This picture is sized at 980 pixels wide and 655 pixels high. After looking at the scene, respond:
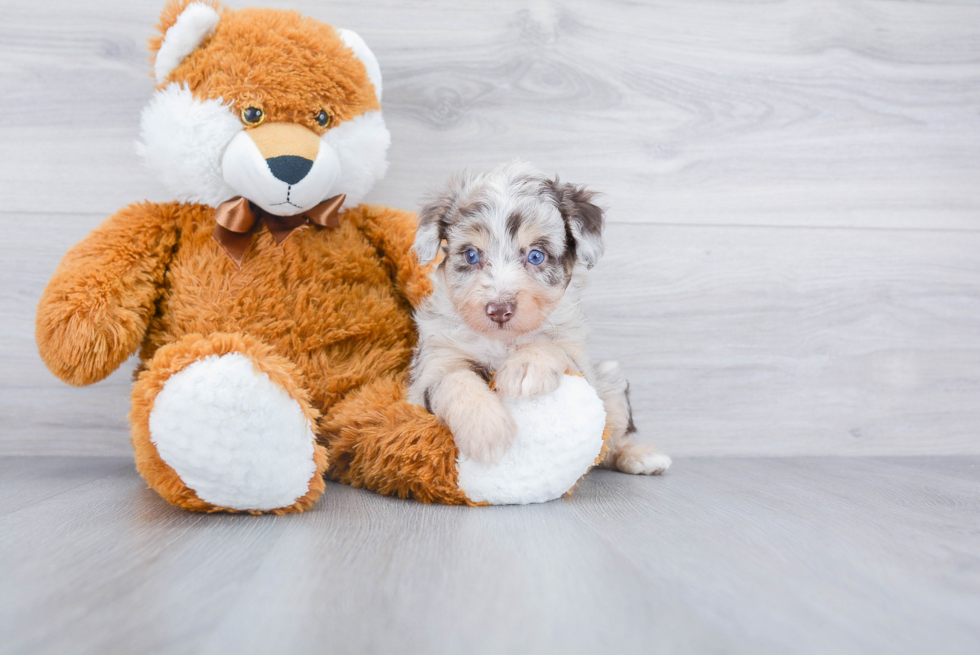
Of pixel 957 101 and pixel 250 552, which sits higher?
pixel 957 101

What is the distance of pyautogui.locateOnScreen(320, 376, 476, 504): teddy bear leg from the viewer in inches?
62.2

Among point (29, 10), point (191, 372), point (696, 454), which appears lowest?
point (696, 454)

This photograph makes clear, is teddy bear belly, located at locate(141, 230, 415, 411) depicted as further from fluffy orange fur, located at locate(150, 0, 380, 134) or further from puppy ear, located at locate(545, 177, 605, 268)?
puppy ear, located at locate(545, 177, 605, 268)

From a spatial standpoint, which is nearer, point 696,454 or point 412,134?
point 412,134

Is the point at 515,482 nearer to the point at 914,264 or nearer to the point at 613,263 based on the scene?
the point at 613,263

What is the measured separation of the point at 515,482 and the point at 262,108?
116 centimetres

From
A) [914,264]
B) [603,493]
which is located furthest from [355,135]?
[914,264]

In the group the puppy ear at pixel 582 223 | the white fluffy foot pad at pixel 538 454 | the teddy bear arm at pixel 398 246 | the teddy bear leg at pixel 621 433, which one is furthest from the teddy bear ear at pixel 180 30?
the teddy bear leg at pixel 621 433

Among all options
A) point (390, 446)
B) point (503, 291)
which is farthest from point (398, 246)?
point (390, 446)

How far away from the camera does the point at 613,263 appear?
2422mm

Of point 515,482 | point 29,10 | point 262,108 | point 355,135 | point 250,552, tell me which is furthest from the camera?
point 29,10

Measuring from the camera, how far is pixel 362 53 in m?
1.92

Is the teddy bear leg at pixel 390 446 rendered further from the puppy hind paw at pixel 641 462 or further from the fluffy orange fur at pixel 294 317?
the puppy hind paw at pixel 641 462

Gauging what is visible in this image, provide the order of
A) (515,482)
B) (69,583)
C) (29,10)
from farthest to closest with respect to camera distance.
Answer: (29,10) → (515,482) → (69,583)
